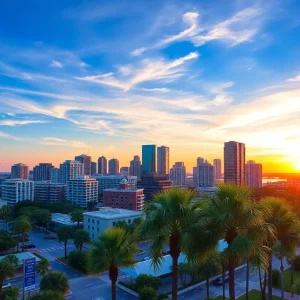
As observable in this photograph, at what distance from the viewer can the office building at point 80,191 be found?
89.8 m

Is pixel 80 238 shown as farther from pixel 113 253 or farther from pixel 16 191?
pixel 16 191

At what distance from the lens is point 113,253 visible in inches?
350

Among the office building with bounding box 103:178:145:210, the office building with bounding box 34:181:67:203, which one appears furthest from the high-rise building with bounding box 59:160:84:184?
the office building with bounding box 103:178:145:210

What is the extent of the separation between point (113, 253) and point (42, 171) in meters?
158

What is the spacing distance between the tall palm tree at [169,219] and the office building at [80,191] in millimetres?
84750

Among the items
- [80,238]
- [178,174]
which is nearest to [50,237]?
[80,238]

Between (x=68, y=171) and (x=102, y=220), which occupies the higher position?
(x=68, y=171)

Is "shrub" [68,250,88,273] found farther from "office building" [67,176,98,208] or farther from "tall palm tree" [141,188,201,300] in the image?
"office building" [67,176,98,208]

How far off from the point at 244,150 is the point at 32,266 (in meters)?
94.8

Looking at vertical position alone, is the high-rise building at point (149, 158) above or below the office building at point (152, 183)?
above

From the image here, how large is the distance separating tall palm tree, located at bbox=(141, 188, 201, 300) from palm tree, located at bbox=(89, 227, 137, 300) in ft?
6.33

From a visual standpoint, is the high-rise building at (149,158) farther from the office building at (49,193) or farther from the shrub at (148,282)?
the shrub at (148,282)

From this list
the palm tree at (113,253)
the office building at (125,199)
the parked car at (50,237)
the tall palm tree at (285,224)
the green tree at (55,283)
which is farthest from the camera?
the office building at (125,199)

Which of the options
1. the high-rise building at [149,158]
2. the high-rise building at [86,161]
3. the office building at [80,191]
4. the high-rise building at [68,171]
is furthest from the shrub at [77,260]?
the high-rise building at [86,161]
